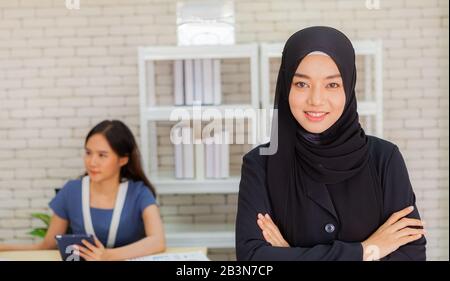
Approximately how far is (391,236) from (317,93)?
0.22 metres

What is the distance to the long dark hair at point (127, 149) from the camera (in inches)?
59.9

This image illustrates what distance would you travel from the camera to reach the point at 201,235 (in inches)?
46.9

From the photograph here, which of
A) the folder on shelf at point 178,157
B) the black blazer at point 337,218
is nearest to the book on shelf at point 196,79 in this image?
the folder on shelf at point 178,157

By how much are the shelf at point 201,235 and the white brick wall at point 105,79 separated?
30 millimetres

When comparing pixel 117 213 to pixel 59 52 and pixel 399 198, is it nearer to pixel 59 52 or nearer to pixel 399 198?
pixel 59 52

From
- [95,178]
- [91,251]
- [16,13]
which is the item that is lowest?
[91,251]

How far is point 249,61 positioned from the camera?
169 centimetres

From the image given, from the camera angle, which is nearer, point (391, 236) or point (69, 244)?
point (391, 236)

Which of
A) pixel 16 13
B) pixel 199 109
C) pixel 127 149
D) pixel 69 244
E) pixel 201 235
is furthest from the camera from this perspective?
pixel 127 149

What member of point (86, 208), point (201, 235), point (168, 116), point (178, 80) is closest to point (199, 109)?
point (168, 116)

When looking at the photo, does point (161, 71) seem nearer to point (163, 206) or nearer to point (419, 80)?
point (163, 206)
